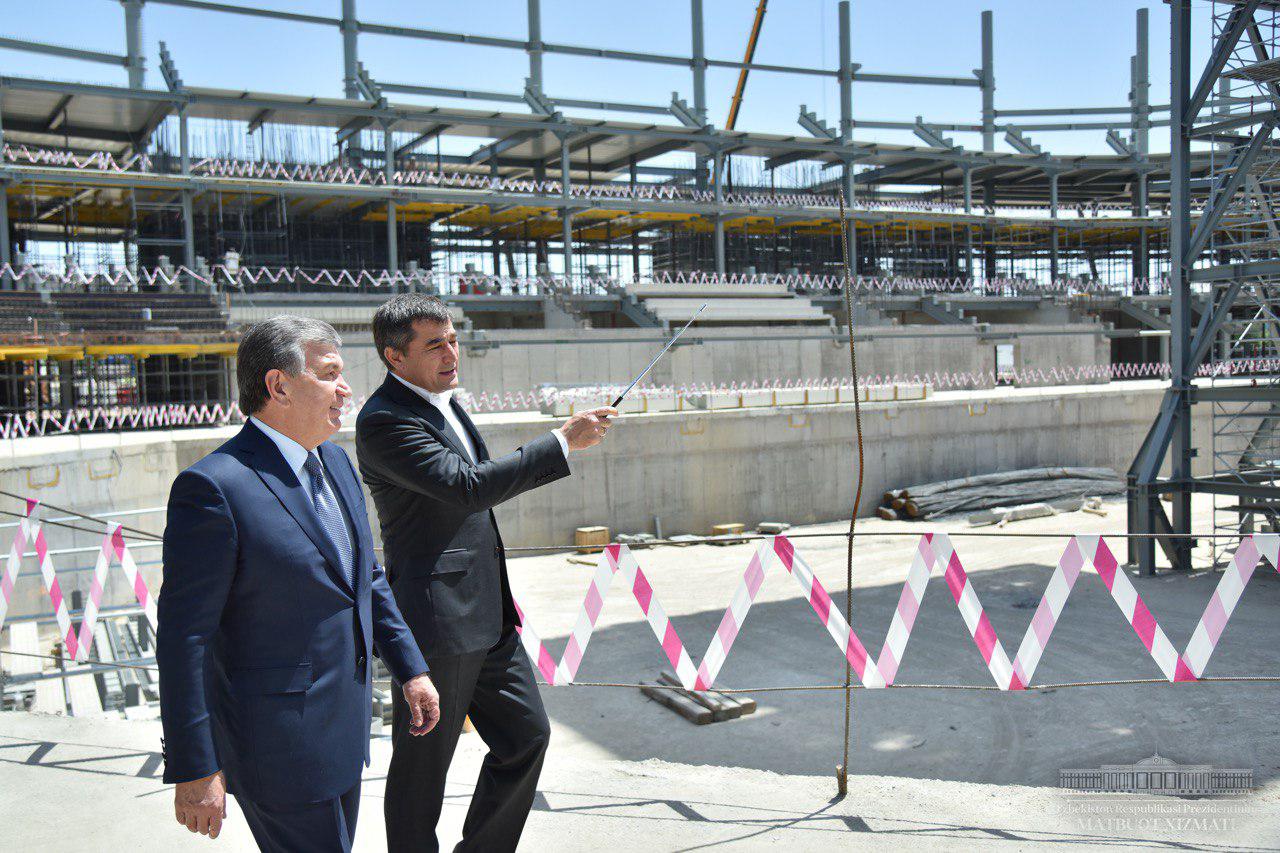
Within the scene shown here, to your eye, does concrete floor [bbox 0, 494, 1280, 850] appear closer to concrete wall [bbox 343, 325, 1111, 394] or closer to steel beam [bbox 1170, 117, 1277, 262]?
steel beam [bbox 1170, 117, 1277, 262]

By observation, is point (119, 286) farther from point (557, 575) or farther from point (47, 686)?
point (47, 686)

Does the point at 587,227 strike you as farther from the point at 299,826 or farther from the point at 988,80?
the point at 299,826

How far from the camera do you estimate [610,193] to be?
4425 centimetres

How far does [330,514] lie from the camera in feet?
9.81

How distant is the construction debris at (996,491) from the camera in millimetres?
24250

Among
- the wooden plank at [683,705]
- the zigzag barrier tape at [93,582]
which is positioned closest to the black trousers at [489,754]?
the zigzag barrier tape at [93,582]

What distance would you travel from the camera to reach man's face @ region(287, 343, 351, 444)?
2.88 metres

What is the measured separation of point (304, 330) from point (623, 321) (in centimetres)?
3688

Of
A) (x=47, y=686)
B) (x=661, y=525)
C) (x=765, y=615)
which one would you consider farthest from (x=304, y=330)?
(x=661, y=525)

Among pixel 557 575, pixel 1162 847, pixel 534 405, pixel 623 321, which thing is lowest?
pixel 557 575

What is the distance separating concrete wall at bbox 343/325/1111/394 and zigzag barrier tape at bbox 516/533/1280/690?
63.3 feet

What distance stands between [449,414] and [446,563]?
57 cm

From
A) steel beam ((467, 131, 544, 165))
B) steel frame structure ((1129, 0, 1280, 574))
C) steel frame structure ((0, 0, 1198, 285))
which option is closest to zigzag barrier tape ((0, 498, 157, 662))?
steel frame structure ((1129, 0, 1280, 574))

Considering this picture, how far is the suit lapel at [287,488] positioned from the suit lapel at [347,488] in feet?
0.54
